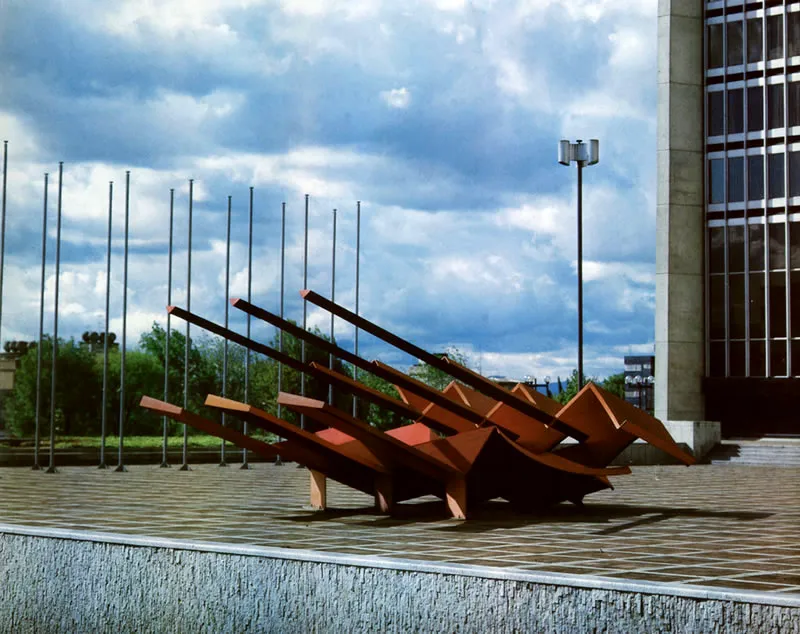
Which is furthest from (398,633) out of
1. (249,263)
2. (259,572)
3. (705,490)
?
(249,263)

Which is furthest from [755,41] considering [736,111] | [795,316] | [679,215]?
[795,316]

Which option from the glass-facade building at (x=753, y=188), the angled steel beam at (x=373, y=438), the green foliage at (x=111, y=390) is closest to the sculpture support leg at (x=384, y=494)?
the angled steel beam at (x=373, y=438)

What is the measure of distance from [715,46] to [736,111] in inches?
106

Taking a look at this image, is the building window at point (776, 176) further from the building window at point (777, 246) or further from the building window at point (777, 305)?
the building window at point (777, 305)

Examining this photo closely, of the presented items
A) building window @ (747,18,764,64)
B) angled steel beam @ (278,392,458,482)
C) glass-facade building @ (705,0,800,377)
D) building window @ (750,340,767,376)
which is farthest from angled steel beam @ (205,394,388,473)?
building window @ (747,18,764,64)

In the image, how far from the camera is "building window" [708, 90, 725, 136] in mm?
45969

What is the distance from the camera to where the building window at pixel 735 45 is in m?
45.8

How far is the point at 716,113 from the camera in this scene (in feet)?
151

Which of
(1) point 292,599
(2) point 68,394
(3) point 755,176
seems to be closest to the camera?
(1) point 292,599

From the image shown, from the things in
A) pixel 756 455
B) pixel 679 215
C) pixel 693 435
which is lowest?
pixel 756 455

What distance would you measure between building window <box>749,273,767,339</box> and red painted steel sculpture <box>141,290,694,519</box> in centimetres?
3285

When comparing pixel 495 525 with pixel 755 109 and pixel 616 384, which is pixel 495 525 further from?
pixel 616 384

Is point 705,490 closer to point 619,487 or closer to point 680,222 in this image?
point 619,487

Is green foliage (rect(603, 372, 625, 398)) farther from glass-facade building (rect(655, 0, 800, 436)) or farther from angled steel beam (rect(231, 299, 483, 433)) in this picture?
angled steel beam (rect(231, 299, 483, 433))
